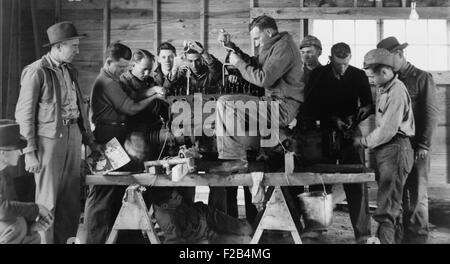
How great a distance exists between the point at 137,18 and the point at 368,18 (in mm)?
2669

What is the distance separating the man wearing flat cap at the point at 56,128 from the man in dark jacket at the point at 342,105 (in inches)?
85.9

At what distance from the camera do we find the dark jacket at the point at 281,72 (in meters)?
3.73

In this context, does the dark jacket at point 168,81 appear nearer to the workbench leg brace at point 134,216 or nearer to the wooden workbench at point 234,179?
the wooden workbench at point 234,179

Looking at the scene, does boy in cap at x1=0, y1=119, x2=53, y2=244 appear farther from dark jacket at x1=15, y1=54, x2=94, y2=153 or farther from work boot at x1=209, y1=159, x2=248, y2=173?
work boot at x1=209, y1=159, x2=248, y2=173

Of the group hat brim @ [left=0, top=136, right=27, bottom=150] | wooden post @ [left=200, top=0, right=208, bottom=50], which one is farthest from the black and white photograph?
wooden post @ [left=200, top=0, right=208, bottom=50]

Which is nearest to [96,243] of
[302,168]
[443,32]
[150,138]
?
[150,138]

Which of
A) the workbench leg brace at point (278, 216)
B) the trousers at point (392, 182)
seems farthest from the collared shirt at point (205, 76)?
the trousers at point (392, 182)

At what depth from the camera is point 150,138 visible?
399 centimetres

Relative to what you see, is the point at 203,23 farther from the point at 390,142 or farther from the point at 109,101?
the point at 390,142

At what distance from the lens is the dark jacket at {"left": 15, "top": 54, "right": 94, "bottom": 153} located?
11.4ft

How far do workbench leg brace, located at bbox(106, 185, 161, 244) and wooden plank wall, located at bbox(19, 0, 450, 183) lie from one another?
1.80 metres

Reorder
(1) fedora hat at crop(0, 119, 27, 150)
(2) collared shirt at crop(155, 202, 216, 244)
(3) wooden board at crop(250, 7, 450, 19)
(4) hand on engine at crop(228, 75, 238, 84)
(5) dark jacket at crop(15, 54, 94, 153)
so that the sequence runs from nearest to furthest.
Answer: (1) fedora hat at crop(0, 119, 27, 150) → (5) dark jacket at crop(15, 54, 94, 153) → (2) collared shirt at crop(155, 202, 216, 244) → (4) hand on engine at crop(228, 75, 238, 84) → (3) wooden board at crop(250, 7, 450, 19)

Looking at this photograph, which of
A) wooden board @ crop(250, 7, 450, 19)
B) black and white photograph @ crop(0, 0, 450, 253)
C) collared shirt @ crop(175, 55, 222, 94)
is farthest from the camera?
wooden board @ crop(250, 7, 450, 19)

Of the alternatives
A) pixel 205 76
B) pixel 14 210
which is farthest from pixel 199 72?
pixel 14 210
